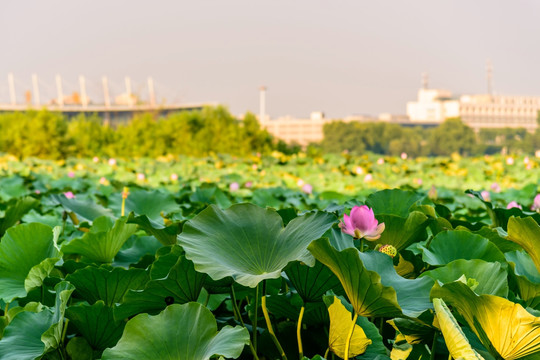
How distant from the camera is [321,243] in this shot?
641 millimetres

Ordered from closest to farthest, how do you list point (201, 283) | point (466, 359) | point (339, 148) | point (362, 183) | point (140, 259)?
point (466, 359) → point (201, 283) → point (140, 259) → point (362, 183) → point (339, 148)

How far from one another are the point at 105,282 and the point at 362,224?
1.09ft

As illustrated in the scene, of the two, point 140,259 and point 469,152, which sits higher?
point 140,259

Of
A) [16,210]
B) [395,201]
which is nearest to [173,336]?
[395,201]

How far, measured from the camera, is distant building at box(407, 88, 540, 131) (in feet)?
341

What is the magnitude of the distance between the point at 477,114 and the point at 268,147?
9849 cm

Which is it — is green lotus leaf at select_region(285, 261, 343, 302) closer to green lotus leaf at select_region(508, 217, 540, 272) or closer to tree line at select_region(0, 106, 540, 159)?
green lotus leaf at select_region(508, 217, 540, 272)

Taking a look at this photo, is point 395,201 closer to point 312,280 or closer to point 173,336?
point 312,280

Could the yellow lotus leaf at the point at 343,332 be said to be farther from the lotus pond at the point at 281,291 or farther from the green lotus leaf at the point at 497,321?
the green lotus leaf at the point at 497,321

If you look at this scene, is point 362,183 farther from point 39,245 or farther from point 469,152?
point 469,152

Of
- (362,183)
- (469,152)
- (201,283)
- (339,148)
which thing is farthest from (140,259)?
(469,152)

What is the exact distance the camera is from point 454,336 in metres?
0.57

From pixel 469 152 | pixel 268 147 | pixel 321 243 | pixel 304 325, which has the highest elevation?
pixel 321 243

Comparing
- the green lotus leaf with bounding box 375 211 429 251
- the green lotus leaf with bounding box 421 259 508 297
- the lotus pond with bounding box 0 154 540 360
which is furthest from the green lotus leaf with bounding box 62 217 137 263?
the green lotus leaf with bounding box 421 259 508 297
